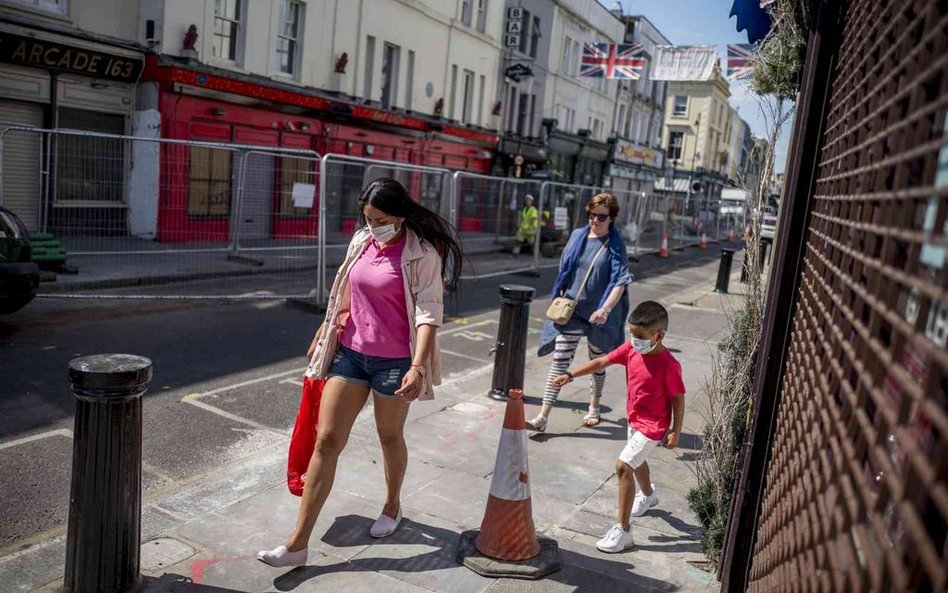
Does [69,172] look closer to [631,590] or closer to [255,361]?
[255,361]

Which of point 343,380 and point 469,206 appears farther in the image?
point 469,206

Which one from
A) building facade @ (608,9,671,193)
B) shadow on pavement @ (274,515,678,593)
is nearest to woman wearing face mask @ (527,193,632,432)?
shadow on pavement @ (274,515,678,593)

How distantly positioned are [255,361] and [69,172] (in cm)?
476

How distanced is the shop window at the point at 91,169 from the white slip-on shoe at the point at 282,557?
842 cm

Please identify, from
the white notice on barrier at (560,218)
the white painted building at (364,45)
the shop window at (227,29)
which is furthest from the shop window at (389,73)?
the white notice on barrier at (560,218)

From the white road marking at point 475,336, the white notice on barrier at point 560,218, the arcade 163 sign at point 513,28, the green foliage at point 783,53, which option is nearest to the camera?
Result: the green foliage at point 783,53

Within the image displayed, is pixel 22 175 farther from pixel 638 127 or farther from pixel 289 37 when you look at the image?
pixel 638 127

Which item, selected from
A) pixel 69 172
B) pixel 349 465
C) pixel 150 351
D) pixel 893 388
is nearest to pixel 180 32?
pixel 69 172

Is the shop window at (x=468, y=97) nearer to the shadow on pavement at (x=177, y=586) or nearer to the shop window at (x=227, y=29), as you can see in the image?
the shop window at (x=227, y=29)

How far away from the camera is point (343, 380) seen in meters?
3.96

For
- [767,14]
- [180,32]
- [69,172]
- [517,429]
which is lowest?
[517,429]

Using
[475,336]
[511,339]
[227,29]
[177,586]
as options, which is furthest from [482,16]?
[177,586]

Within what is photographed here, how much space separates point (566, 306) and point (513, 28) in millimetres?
26052

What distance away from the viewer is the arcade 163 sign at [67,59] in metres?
13.4
